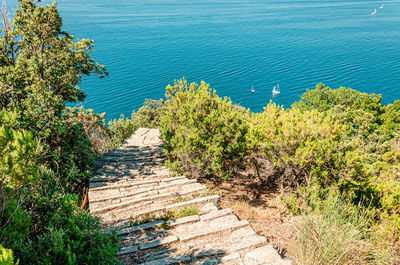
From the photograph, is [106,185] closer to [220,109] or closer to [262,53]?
[220,109]

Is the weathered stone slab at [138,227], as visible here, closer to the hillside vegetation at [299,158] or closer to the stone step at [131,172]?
the hillside vegetation at [299,158]

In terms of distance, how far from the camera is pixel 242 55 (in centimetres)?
7138

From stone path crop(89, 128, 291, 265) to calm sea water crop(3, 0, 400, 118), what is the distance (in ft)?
133

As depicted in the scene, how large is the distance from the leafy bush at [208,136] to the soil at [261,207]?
79cm

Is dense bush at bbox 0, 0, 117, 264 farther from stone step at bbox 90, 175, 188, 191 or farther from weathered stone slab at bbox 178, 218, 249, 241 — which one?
weathered stone slab at bbox 178, 218, 249, 241

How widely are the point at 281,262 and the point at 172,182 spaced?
5011mm

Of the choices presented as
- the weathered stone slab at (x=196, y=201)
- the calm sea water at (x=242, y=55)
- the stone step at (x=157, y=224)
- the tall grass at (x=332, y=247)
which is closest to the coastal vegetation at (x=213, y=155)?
the tall grass at (x=332, y=247)

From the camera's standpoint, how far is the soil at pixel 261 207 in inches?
249

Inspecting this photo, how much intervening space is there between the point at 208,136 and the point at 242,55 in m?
67.4

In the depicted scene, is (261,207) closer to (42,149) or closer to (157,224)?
(157,224)

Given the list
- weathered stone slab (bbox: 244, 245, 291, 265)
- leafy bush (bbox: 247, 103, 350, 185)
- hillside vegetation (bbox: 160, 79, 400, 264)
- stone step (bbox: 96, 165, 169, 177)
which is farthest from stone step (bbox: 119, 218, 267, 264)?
stone step (bbox: 96, 165, 169, 177)

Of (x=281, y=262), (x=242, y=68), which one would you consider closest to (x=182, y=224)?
(x=281, y=262)

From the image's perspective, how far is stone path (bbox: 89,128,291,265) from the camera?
505cm

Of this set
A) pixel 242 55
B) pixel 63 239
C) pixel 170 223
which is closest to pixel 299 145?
pixel 170 223
